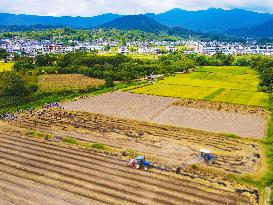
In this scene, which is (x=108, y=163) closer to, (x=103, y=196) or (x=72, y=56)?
(x=103, y=196)

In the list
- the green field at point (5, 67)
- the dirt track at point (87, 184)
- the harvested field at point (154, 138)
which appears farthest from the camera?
the green field at point (5, 67)

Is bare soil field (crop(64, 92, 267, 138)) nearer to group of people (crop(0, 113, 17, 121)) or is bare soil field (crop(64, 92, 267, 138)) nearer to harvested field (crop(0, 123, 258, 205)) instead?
group of people (crop(0, 113, 17, 121))

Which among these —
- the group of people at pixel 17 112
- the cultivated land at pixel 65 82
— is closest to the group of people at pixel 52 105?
the group of people at pixel 17 112

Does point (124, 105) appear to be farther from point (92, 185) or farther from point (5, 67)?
point (5, 67)

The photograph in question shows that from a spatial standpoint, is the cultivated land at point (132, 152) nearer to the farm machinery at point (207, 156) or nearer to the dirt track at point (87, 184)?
the dirt track at point (87, 184)

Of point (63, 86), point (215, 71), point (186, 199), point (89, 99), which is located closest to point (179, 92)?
point (89, 99)

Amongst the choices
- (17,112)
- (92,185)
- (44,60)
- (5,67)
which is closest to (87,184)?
(92,185)
